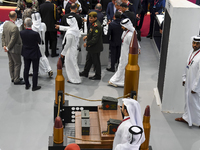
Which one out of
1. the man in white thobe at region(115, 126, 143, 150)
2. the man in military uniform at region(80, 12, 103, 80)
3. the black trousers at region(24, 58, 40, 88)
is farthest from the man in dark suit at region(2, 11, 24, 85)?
the man in white thobe at region(115, 126, 143, 150)

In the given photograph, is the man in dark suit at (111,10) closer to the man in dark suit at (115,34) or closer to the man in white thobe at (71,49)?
the man in dark suit at (115,34)

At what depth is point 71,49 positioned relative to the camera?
7.43 meters

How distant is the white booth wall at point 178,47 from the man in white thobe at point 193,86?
375 millimetres

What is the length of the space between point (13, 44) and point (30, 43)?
0.57 metres

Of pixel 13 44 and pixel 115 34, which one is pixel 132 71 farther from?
pixel 115 34

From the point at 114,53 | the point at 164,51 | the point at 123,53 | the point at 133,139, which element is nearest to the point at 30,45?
the point at 123,53

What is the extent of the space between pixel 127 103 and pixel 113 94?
3.77 m

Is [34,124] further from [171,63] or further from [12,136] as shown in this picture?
[171,63]

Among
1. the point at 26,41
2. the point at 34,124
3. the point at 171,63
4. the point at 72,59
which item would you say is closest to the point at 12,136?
the point at 34,124

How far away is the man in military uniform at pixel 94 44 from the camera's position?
7.34 m

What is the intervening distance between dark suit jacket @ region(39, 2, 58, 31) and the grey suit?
71.5 inches

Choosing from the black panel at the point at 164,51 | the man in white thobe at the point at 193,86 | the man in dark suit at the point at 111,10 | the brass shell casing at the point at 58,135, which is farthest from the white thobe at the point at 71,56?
the brass shell casing at the point at 58,135

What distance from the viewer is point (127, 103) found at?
3566 mm

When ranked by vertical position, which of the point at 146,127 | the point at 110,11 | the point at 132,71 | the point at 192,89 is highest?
the point at 110,11
